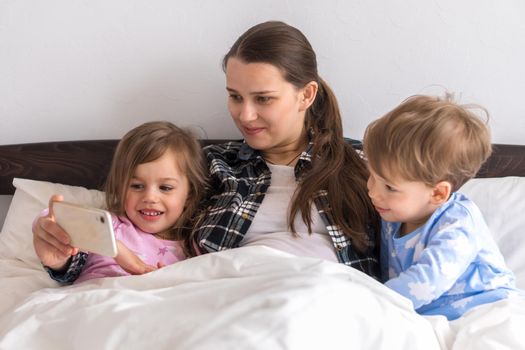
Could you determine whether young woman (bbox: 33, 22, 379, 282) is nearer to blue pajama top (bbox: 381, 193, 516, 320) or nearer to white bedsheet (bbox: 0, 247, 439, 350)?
blue pajama top (bbox: 381, 193, 516, 320)

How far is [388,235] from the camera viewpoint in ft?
4.45

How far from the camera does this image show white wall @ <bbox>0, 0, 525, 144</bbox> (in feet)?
5.17

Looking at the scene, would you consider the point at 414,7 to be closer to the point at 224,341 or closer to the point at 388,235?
the point at 388,235

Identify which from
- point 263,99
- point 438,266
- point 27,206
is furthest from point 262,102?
point 27,206

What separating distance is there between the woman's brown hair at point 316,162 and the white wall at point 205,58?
18 centimetres

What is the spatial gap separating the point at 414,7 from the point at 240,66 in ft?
1.61

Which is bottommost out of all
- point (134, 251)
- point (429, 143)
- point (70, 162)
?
point (134, 251)

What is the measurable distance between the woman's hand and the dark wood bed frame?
1.26 feet

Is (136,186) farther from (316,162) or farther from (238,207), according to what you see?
(316,162)

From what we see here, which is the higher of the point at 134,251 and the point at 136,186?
the point at 136,186

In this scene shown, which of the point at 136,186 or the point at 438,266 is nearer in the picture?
the point at 438,266

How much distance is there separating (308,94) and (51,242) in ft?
2.06

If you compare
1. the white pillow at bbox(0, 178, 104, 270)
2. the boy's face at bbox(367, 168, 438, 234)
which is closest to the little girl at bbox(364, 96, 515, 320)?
the boy's face at bbox(367, 168, 438, 234)

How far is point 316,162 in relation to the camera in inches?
56.3
